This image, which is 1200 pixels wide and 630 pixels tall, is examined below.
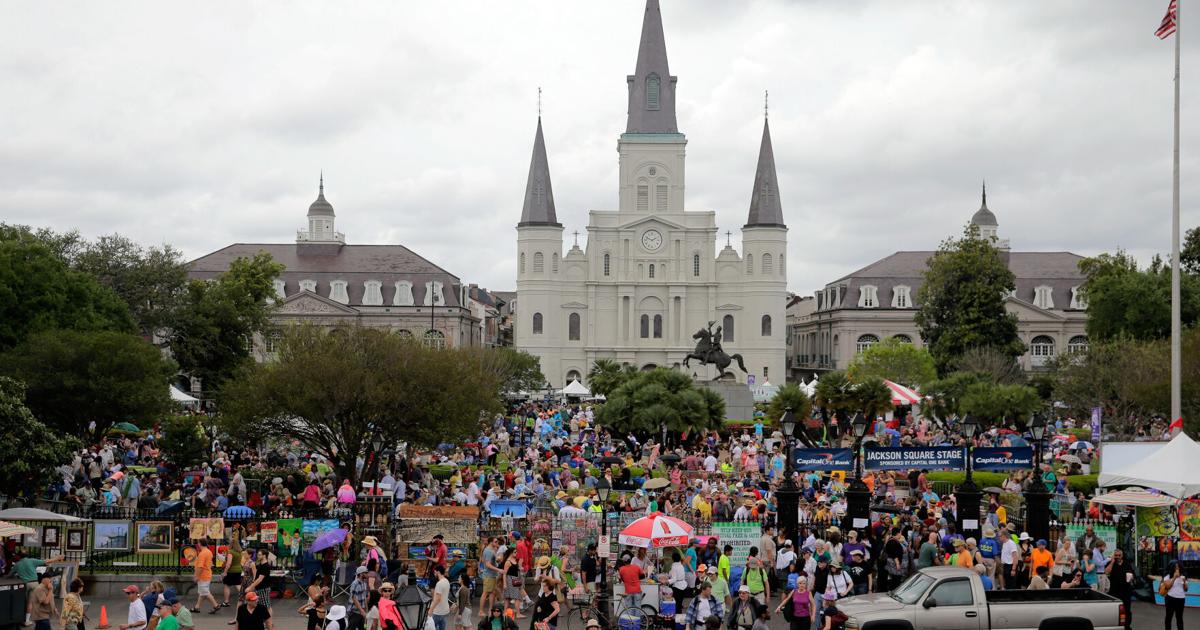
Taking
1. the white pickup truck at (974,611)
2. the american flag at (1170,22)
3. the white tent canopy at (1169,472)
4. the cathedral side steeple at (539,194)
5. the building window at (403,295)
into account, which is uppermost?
the cathedral side steeple at (539,194)

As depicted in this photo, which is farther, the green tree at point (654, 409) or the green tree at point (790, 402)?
the green tree at point (790, 402)

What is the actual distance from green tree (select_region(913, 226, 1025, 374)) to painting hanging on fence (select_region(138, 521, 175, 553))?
50.1 m

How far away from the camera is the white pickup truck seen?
43.5 feet

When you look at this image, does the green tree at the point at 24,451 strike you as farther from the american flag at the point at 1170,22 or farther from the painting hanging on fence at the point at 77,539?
the american flag at the point at 1170,22

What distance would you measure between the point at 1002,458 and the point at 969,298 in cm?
4440

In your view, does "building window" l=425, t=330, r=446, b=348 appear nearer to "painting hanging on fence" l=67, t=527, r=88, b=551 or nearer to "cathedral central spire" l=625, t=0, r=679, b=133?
"painting hanging on fence" l=67, t=527, r=88, b=551

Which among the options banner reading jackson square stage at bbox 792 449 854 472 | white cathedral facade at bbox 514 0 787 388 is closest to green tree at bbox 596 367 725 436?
banner reading jackson square stage at bbox 792 449 854 472

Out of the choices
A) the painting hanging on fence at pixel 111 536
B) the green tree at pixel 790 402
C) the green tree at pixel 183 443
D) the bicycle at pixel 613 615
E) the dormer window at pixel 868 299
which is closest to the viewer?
the bicycle at pixel 613 615

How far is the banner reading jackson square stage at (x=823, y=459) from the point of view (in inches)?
800

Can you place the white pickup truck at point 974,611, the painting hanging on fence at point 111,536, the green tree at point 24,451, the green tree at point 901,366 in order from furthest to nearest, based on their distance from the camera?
1. the green tree at point 901,366
2. the green tree at point 24,451
3. the painting hanging on fence at point 111,536
4. the white pickup truck at point 974,611

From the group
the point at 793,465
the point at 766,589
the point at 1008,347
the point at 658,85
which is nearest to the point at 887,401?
the point at 793,465

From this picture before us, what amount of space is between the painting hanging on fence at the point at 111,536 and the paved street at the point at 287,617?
84 cm

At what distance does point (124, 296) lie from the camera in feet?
161

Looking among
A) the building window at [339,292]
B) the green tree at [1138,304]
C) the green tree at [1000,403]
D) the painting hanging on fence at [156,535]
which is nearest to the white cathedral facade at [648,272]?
the building window at [339,292]
